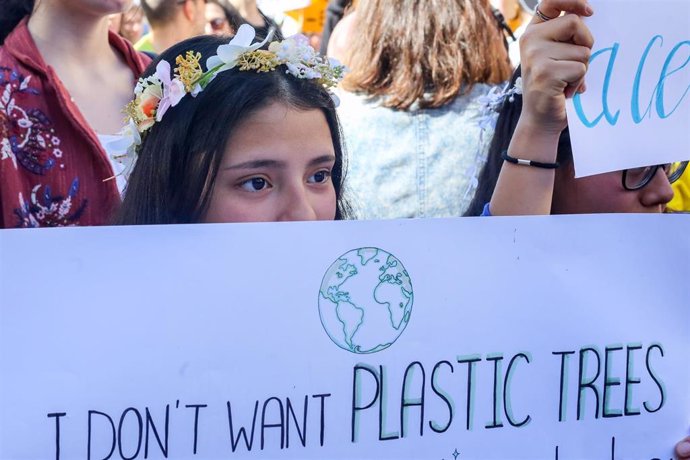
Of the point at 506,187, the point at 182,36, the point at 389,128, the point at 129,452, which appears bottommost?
the point at 129,452

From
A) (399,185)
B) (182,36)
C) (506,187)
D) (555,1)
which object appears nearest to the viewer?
(555,1)

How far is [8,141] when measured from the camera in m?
2.00

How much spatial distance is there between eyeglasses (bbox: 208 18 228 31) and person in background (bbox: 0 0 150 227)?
1.03 meters

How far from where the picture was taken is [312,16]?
4.14 metres

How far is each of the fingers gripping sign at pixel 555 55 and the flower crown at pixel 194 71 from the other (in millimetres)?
435

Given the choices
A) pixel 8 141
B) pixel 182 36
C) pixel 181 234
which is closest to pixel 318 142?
pixel 181 234

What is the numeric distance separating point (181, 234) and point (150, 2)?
207 centimetres

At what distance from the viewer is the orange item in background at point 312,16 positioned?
412cm

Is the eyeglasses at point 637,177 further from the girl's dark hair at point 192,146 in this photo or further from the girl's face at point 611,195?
the girl's dark hair at point 192,146

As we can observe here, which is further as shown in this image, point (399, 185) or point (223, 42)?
point (399, 185)

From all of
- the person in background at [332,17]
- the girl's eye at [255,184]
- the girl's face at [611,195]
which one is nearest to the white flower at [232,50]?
→ the girl's eye at [255,184]

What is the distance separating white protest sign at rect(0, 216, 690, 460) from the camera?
1.33 m

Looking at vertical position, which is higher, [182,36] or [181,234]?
[182,36]

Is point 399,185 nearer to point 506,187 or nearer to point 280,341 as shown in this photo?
point 506,187
